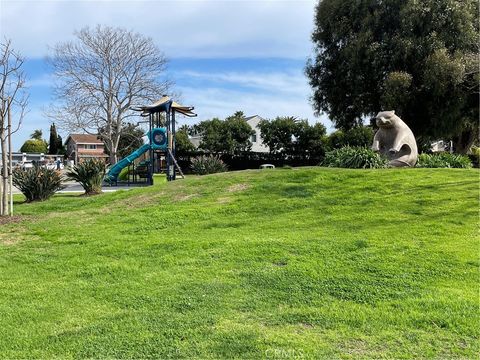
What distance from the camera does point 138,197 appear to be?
32.0ft

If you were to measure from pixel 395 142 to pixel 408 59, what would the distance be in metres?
11.0

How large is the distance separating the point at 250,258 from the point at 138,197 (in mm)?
5268

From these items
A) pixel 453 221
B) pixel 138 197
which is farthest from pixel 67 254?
pixel 453 221

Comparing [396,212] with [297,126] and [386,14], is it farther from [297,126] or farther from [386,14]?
[297,126]

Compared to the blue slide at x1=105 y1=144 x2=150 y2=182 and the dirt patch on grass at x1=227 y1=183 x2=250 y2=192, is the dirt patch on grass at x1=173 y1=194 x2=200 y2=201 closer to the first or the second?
the dirt patch on grass at x1=227 y1=183 x2=250 y2=192

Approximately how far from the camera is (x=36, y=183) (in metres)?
12.2

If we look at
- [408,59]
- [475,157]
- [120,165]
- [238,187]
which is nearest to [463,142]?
[475,157]

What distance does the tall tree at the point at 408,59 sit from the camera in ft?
68.5

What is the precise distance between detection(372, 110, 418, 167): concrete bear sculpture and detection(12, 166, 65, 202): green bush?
30.6 feet

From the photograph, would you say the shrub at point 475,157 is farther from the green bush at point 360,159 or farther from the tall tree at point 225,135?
the tall tree at point 225,135

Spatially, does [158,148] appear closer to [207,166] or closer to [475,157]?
[207,166]

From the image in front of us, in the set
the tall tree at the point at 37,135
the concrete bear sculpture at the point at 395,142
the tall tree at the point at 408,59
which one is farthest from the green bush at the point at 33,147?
the concrete bear sculpture at the point at 395,142

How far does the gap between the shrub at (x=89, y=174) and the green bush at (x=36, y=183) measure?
1890mm

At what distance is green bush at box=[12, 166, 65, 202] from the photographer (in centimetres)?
1211
